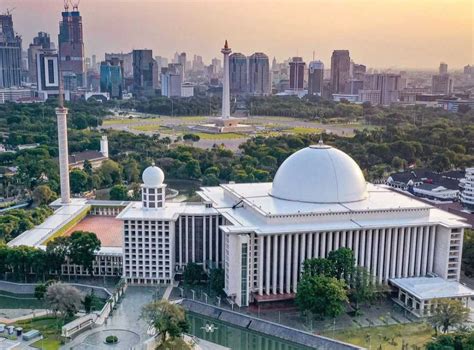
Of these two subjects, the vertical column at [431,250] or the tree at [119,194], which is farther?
the tree at [119,194]

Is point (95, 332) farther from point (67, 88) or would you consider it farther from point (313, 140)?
point (67, 88)

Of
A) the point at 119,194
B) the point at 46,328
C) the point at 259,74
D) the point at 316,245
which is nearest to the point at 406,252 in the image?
the point at 316,245

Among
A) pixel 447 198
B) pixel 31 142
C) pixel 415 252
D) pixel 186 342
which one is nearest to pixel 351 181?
pixel 415 252

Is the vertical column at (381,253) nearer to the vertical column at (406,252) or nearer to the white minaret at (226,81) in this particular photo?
the vertical column at (406,252)

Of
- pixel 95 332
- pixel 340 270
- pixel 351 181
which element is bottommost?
pixel 95 332

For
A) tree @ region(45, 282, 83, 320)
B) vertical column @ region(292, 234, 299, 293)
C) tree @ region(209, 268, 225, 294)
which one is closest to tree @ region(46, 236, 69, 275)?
tree @ region(45, 282, 83, 320)

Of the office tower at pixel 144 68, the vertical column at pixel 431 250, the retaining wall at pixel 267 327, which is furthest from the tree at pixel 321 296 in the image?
the office tower at pixel 144 68
